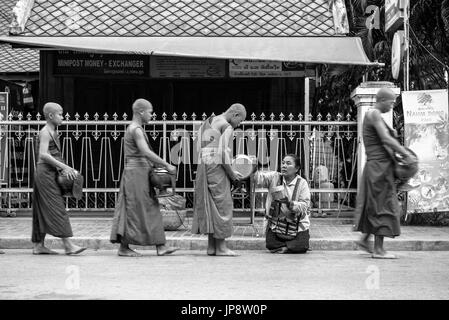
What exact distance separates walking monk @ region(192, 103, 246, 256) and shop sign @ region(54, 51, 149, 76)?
5.68 metres

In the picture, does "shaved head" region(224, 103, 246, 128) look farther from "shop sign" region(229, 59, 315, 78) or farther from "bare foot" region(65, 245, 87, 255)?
"shop sign" region(229, 59, 315, 78)

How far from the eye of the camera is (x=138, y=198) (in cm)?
921

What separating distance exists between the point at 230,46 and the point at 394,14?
2.52 metres

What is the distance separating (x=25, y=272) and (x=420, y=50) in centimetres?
919

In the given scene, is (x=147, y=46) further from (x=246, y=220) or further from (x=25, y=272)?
(x=25, y=272)

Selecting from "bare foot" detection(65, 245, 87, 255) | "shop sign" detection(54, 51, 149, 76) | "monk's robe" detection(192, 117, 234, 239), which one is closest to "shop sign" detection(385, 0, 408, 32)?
"monk's robe" detection(192, 117, 234, 239)

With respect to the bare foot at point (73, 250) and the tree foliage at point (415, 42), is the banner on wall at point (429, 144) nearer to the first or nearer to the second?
the tree foliage at point (415, 42)

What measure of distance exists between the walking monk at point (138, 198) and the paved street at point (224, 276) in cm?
25

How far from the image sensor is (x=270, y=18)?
13812mm

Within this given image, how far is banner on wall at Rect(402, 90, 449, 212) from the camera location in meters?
11.7

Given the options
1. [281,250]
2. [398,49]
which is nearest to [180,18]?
[398,49]

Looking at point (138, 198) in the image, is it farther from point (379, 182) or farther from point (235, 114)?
point (379, 182)

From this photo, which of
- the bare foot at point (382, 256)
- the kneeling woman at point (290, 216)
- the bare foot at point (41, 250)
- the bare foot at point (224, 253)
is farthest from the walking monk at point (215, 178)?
the bare foot at point (41, 250)

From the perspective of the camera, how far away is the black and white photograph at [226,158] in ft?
25.6
